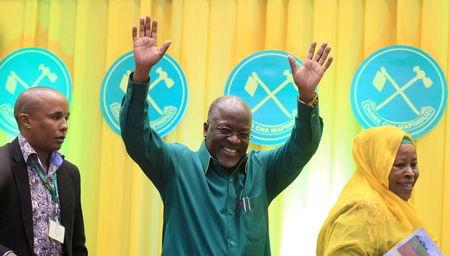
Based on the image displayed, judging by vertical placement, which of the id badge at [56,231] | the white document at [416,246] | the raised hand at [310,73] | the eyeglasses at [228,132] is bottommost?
the id badge at [56,231]

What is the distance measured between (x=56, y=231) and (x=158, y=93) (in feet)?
4.41

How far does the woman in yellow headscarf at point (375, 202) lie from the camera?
2.54 meters

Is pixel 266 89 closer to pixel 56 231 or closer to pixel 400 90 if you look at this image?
pixel 400 90

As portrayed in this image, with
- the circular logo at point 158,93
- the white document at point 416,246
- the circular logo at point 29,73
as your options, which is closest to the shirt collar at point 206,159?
the white document at point 416,246

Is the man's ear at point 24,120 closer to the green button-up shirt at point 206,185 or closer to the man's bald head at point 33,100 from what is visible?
the man's bald head at point 33,100

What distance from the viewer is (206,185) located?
8.45ft

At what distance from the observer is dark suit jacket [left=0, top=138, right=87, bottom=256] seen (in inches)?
110

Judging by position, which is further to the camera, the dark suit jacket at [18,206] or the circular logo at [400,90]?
the circular logo at [400,90]

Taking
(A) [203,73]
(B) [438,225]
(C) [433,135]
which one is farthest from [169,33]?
(B) [438,225]

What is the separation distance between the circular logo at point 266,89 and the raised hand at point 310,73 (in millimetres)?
1205

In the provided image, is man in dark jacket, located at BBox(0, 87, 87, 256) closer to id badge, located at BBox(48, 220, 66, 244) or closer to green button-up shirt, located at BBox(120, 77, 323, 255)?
id badge, located at BBox(48, 220, 66, 244)

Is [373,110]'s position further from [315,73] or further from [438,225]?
[315,73]

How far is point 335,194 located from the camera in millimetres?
3889

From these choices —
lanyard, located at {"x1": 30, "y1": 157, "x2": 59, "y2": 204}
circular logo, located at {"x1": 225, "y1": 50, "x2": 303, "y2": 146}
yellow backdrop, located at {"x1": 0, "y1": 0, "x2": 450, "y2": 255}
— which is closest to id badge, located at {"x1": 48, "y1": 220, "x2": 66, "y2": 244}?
lanyard, located at {"x1": 30, "y1": 157, "x2": 59, "y2": 204}
